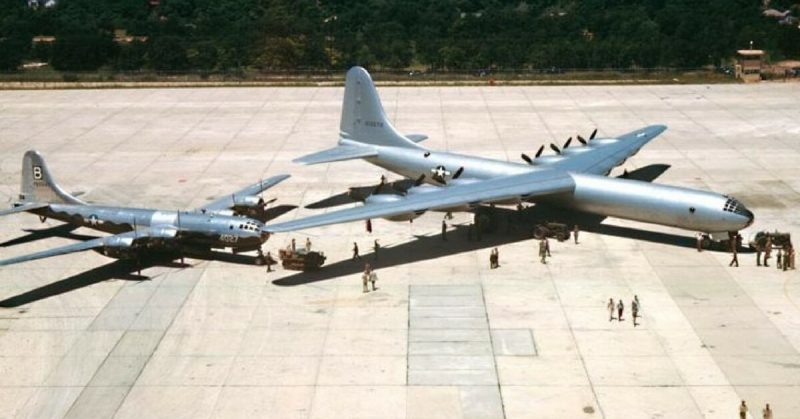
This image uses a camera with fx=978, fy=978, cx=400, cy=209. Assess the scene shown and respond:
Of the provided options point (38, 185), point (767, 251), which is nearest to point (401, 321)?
point (767, 251)

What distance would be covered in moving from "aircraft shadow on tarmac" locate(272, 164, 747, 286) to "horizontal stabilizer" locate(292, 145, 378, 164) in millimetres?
9133

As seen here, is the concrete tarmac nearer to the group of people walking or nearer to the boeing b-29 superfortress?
the group of people walking

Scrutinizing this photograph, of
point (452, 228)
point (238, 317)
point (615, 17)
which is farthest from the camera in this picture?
point (615, 17)

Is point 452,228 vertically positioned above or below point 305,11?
below

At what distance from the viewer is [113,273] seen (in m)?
48.4

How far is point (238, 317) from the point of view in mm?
42625

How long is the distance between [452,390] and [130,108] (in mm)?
68213

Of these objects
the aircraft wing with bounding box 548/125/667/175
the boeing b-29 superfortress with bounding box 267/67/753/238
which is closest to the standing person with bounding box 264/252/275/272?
the boeing b-29 superfortress with bounding box 267/67/753/238

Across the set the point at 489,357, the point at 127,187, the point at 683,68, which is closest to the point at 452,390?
the point at 489,357

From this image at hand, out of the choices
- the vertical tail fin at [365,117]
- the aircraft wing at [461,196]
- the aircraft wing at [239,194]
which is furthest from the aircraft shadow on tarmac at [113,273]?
the vertical tail fin at [365,117]

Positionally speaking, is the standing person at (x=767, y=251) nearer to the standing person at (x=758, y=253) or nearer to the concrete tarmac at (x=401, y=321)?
the standing person at (x=758, y=253)

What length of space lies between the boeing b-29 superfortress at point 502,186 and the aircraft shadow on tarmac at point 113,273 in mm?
5097

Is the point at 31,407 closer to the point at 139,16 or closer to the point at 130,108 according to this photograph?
the point at 130,108

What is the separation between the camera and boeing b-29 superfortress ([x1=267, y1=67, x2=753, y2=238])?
4884 cm
